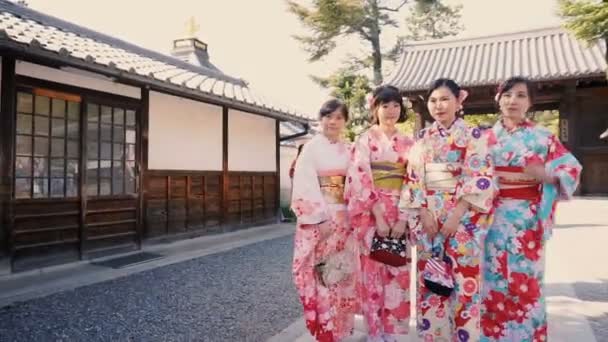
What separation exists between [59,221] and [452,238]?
5602 mm

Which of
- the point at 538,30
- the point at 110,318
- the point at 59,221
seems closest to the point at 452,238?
the point at 110,318

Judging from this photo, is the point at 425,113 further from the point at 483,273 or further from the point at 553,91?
the point at 483,273

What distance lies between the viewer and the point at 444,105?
2732mm

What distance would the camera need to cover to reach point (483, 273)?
2857 millimetres

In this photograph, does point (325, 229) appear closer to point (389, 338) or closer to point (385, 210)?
point (385, 210)

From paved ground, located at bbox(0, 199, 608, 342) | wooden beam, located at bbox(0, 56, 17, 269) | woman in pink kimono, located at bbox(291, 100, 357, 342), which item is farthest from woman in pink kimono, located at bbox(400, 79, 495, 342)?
wooden beam, located at bbox(0, 56, 17, 269)

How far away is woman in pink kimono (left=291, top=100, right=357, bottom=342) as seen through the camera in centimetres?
298

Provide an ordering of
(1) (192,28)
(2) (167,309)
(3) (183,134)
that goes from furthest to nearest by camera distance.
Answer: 1. (1) (192,28)
2. (3) (183,134)
3. (2) (167,309)

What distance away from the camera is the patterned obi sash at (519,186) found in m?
2.75

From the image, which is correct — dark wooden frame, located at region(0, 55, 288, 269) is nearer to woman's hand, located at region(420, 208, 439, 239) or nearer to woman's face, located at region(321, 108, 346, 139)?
woman's face, located at region(321, 108, 346, 139)

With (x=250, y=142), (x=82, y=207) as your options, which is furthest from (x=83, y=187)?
(x=250, y=142)

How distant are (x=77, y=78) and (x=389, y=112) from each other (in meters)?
5.25

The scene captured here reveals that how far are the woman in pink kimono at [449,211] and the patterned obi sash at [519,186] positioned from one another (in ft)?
0.82

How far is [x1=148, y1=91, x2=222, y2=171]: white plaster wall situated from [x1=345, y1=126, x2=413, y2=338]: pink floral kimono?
214 inches
